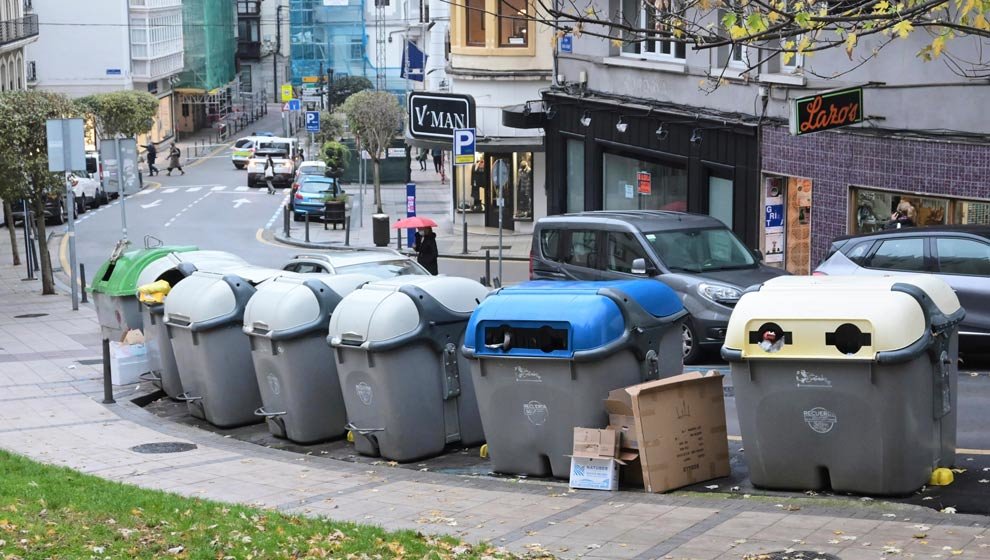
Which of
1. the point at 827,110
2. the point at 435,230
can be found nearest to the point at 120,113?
the point at 435,230

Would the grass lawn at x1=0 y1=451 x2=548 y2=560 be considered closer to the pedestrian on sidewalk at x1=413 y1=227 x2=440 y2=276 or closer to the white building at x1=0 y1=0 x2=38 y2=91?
the pedestrian on sidewalk at x1=413 y1=227 x2=440 y2=276

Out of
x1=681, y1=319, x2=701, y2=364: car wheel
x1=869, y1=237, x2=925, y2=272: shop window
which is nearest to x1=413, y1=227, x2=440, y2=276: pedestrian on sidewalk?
x1=681, y1=319, x2=701, y2=364: car wheel

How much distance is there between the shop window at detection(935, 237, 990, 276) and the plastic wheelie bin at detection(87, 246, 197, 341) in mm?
9437

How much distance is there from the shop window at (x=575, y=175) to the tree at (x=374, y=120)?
48.8ft

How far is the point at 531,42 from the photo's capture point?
36.9 metres

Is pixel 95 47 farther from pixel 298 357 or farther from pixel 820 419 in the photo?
pixel 820 419

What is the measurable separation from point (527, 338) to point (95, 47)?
66.3 meters

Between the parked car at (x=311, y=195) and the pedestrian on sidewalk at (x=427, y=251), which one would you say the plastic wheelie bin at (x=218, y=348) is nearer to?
the pedestrian on sidewalk at (x=427, y=251)

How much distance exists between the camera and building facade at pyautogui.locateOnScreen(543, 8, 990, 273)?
65.1ft

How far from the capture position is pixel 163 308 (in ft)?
54.3

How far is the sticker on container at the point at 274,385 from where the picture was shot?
1428cm

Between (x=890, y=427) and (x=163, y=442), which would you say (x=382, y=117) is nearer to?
(x=163, y=442)

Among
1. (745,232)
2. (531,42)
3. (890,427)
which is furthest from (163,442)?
(531,42)

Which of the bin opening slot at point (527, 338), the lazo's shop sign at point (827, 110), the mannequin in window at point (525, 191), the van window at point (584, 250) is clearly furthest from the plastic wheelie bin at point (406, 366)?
the mannequin in window at point (525, 191)
